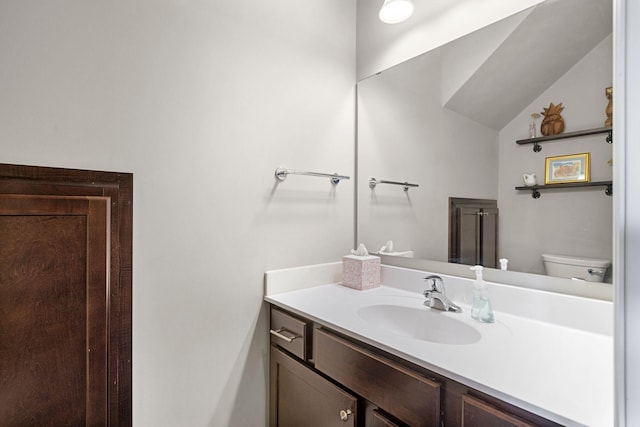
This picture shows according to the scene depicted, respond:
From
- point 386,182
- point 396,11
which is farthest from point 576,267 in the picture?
point 396,11

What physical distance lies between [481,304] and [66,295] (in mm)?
1376

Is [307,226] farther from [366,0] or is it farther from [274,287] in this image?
[366,0]

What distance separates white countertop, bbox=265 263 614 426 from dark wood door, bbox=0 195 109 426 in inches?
25.8

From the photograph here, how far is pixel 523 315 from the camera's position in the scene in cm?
116

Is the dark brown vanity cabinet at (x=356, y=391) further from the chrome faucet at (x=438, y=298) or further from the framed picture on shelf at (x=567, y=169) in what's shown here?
the framed picture on shelf at (x=567, y=169)

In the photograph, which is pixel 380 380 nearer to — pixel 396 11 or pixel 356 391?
pixel 356 391

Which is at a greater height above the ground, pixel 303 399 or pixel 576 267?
pixel 576 267

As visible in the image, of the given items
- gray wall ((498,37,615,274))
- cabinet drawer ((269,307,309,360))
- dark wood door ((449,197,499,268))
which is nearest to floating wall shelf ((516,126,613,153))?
gray wall ((498,37,615,274))

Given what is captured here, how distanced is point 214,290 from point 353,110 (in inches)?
47.6

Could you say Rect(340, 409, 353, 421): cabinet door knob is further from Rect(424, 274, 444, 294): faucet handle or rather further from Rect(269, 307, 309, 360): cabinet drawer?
Rect(424, 274, 444, 294): faucet handle

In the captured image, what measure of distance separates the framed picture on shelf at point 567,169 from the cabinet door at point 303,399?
1026 mm

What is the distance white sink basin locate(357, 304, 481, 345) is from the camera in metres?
1.14

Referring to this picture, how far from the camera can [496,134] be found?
1282 millimetres

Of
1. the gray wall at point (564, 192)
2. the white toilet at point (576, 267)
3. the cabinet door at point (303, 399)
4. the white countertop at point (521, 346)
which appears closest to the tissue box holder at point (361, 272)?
the white countertop at point (521, 346)
